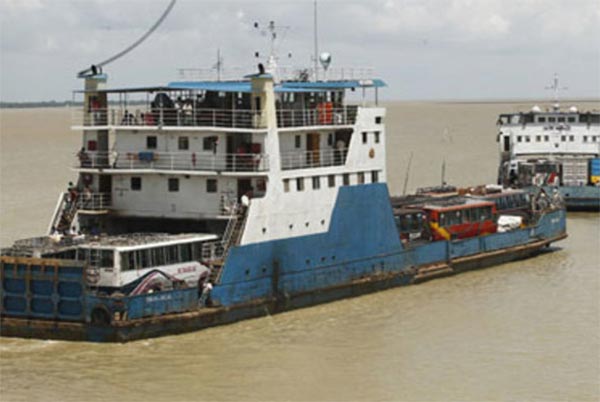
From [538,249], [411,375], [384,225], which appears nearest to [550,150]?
[538,249]

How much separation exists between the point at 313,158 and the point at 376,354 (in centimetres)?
762

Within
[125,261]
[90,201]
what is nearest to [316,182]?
[90,201]

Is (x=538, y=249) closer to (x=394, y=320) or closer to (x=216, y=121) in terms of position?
(x=394, y=320)

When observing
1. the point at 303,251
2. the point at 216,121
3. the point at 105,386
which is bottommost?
the point at 105,386

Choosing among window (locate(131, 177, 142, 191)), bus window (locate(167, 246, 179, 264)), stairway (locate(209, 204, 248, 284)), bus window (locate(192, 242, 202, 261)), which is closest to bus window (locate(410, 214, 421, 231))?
stairway (locate(209, 204, 248, 284))

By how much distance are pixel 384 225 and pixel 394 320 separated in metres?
4.34

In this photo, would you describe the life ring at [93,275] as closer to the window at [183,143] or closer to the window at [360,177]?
the window at [183,143]

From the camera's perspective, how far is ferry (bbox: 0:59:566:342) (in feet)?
84.1

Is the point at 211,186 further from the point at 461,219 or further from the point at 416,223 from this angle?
the point at 461,219

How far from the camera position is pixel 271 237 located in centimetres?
2862

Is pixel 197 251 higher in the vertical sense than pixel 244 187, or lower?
lower

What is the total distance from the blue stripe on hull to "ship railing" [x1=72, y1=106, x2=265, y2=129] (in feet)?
11.0

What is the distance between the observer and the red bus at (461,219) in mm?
36688

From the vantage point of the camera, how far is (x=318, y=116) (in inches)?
1239
